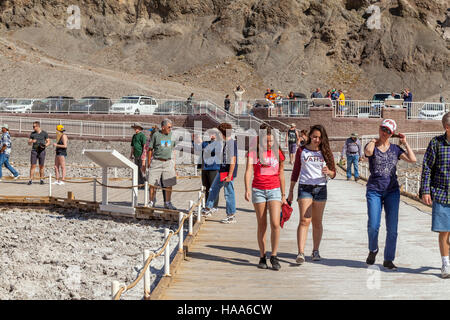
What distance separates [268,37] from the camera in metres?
71.9

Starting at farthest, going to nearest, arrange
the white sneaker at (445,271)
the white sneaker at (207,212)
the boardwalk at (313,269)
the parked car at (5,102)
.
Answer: the parked car at (5,102) < the white sneaker at (207,212) < the white sneaker at (445,271) < the boardwalk at (313,269)

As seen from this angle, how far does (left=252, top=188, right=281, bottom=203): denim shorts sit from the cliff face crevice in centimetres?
5568

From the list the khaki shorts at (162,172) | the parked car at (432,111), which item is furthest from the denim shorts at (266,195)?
the parked car at (432,111)

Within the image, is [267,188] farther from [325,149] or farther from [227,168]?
[227,168]

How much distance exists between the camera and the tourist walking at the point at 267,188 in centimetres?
878

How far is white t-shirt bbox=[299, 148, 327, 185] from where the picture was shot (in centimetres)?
891

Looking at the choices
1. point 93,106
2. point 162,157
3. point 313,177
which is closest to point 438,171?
point 313,177

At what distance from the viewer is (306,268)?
880cm

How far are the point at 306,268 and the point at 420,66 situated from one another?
199ft

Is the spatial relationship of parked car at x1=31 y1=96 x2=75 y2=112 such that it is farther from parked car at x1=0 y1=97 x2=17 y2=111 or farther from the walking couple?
the walking couple

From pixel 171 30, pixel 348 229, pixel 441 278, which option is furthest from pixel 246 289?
pixel 171 30

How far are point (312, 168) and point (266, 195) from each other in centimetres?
70

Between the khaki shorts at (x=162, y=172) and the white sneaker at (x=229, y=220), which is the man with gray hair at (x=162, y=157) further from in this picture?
the white sneaker at (x=229, y=220)

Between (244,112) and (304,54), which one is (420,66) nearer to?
(304,54)
